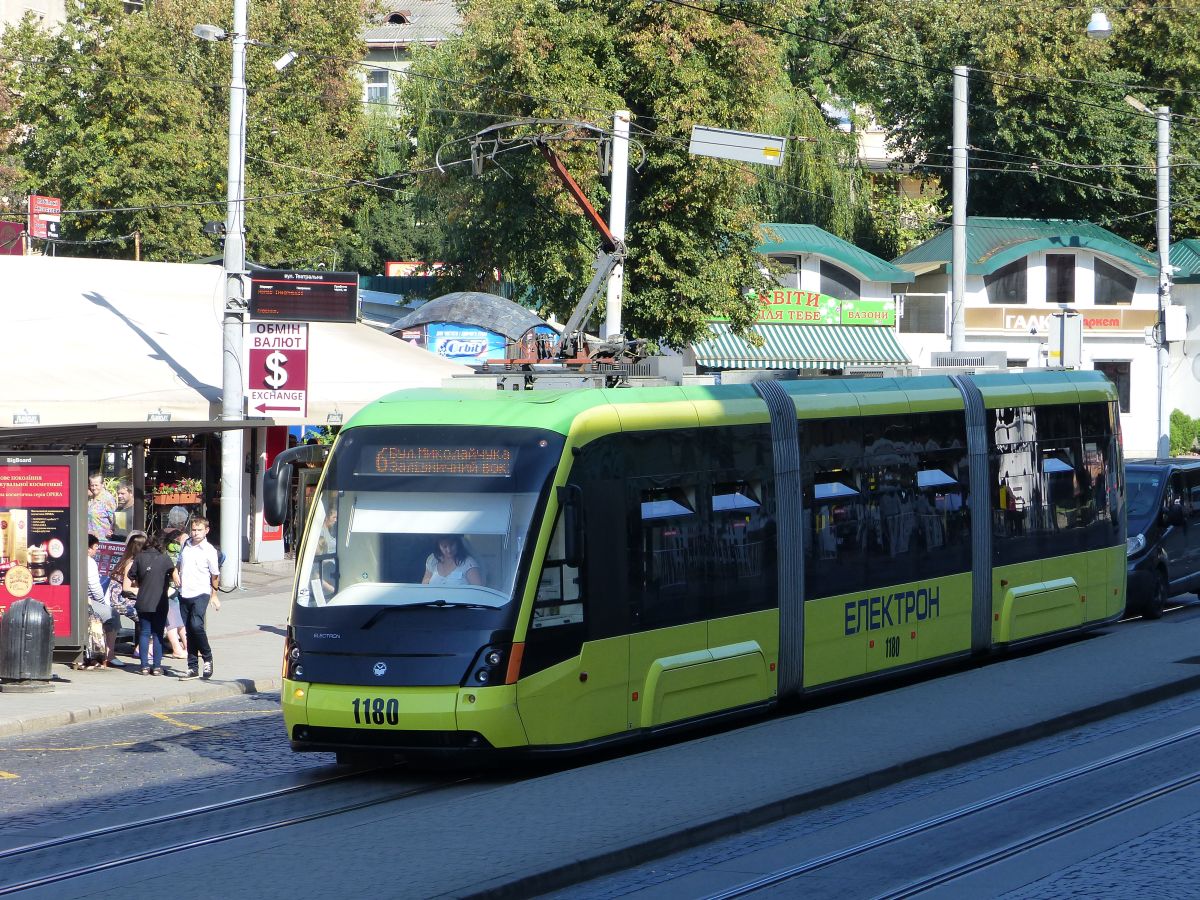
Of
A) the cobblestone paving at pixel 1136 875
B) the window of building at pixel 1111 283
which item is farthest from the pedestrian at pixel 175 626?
the window of building at pixel 1111 283

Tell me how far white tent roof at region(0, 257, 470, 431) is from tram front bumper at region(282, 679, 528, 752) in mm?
11327

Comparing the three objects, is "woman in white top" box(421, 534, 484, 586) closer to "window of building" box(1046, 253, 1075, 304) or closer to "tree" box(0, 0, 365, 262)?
"tree" box(0, 0, 365, 262)

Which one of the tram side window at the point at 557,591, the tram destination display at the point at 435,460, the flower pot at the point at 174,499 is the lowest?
the tram side window at the point at 557,591

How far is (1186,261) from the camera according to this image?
5103cm

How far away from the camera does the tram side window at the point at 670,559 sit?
38.1 ft

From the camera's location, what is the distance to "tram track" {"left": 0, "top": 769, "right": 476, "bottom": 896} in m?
8.50

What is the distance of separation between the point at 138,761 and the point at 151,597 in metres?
4.66

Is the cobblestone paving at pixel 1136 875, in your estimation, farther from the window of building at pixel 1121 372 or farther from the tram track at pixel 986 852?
the window of building at pixel 1121 372

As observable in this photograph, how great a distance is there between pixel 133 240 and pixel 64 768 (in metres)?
33.3

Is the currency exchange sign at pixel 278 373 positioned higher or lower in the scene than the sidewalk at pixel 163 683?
higher

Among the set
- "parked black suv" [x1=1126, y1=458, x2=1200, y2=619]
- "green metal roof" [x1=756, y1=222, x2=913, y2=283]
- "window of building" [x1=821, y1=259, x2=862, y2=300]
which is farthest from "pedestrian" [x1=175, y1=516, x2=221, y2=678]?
"window of building" [x1=821, y1=259, x2=862, y2=300]

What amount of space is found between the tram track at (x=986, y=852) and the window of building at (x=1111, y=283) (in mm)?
40661

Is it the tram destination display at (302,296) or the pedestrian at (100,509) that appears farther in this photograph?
the tram destination display at (302,296)

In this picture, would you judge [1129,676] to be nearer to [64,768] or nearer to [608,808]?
[608,808]
